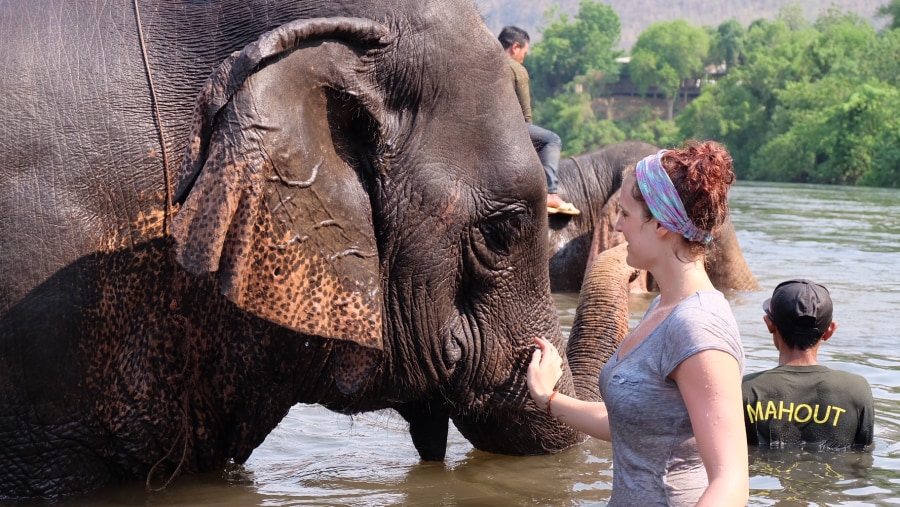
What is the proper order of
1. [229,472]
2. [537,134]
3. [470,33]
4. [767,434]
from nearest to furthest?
[470,33]
[229,472]
[767,434]
[537,134]

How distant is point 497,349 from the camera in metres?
4.45

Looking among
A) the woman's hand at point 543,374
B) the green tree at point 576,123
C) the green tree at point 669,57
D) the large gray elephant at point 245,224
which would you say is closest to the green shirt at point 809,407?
the large gray elephant at point 245,224

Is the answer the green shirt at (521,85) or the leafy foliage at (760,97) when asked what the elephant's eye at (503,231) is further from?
the green shirt at (521,85)

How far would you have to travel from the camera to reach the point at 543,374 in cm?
358

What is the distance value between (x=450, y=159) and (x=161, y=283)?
3.32 feet

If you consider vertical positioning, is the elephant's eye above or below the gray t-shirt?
above

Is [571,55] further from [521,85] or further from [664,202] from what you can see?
[664,202]

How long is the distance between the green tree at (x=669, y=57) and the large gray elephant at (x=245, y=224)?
130m

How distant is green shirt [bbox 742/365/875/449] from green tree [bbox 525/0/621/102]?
15182cm

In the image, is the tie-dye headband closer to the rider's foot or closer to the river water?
the river water

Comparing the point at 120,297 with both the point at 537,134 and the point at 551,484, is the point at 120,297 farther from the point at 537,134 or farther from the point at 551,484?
the point at 537,134

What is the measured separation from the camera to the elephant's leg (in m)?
4.76

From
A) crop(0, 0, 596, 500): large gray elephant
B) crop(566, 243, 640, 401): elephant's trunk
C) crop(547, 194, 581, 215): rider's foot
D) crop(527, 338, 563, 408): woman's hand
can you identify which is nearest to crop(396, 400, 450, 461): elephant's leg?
crop(0, 0, 596, 500): large gray elephant

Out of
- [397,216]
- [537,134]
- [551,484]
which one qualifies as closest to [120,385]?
[397,216]
